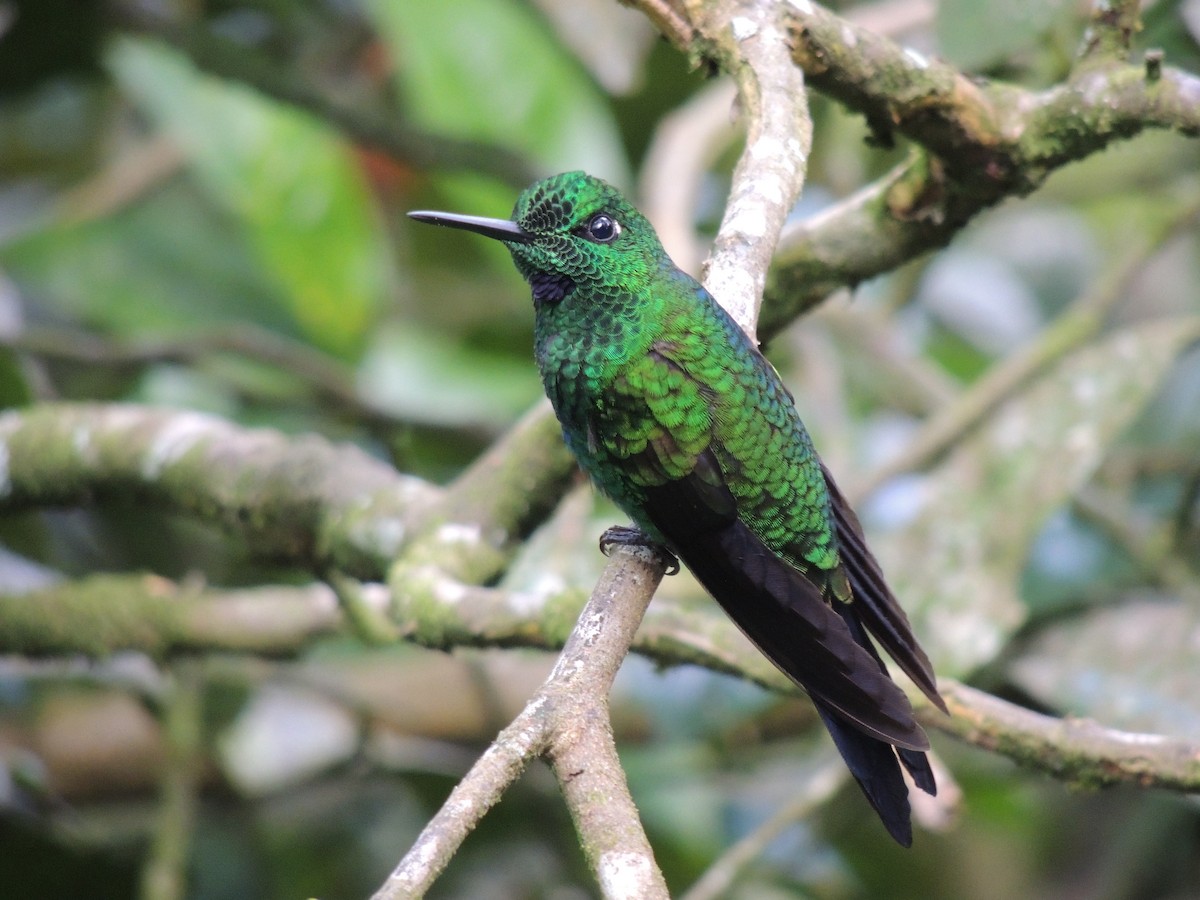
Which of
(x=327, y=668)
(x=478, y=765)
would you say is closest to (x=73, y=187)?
(x=327, y=668)

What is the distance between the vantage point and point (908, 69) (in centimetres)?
215

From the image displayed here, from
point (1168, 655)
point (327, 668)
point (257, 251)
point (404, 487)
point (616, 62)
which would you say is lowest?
point (1168, 655)

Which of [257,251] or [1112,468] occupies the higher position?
[257,251]

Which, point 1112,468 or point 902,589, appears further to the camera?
point 1112,468

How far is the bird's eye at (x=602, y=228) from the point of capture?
2316 millimetres

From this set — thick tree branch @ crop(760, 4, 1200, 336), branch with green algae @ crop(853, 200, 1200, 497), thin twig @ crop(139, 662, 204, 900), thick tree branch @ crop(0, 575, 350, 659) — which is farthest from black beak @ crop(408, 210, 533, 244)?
thin twig @ crop(139, 662, 204, 900)

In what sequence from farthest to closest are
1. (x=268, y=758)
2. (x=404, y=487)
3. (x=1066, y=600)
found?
(x=268, y=758)
(x=1066, y=600)
(x=404, y=487)

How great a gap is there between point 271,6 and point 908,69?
3.04 metres

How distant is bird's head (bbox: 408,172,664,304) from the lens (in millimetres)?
2289

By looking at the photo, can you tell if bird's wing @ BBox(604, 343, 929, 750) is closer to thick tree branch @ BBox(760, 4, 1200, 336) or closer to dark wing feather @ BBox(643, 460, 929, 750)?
dark wing feather @ BBox(643, 460, 929, 750)

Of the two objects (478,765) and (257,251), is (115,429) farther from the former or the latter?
(478,765)

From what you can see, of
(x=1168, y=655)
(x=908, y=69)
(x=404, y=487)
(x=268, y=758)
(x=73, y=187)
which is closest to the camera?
(x=908, y=69)

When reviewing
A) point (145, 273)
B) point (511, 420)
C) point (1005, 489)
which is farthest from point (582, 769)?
point (145, 273)

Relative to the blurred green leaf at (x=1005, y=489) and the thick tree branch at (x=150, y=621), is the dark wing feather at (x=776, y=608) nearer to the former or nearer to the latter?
the blurred green leaf at (x=1005, y=489)
